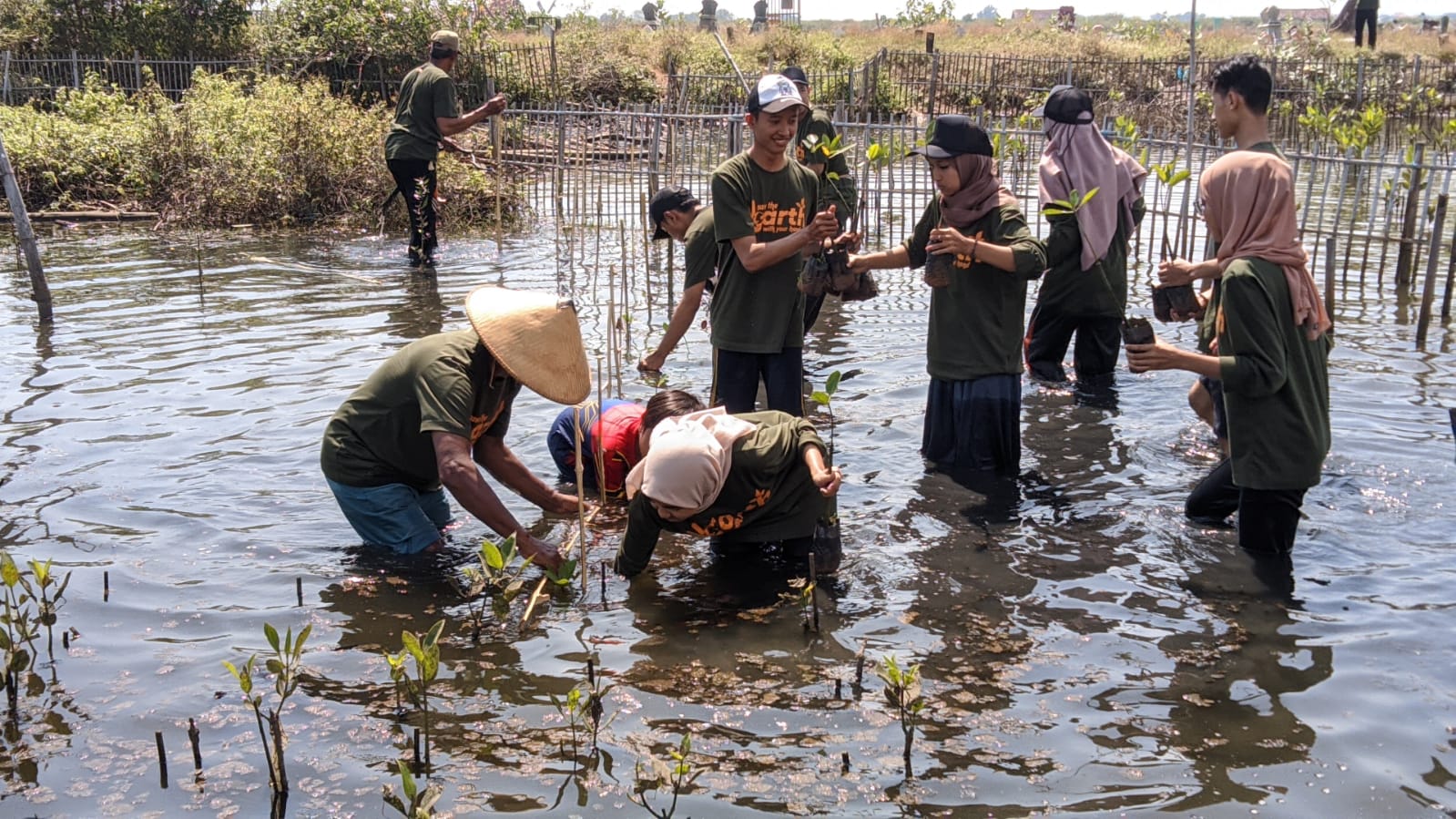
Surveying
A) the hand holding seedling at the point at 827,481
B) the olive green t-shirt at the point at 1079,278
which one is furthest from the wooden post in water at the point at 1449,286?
the hand holding seedling at the point at 827,481

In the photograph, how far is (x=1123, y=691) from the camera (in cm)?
408

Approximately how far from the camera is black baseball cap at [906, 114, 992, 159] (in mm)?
5395

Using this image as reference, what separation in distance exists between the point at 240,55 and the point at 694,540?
70.8ft

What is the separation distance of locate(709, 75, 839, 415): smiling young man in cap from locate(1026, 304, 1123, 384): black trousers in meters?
2.37

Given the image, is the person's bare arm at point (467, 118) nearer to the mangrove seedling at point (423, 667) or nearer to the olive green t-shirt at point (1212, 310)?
the olive green t-shirt at point (1212, 310)

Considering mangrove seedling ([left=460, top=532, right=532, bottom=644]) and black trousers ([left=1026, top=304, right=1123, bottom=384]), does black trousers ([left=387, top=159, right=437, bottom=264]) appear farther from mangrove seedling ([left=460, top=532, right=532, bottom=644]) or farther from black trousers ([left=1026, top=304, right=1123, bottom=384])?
mangrove seedling ([left=460, top=532, right=532, bottom=644])

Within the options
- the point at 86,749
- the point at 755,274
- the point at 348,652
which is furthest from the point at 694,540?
the point at 86,749

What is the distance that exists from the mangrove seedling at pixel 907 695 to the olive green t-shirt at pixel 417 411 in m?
1.83

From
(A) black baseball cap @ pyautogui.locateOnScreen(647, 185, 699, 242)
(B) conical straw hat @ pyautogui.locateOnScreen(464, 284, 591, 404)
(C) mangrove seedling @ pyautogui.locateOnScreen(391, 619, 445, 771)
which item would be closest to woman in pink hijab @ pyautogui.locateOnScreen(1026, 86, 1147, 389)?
(A) black baseball cap @ pyautogui.locateOnScreen(647, 185, 699, 242)

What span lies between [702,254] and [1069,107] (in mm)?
2554

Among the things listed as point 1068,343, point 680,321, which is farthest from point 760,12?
point 680,321

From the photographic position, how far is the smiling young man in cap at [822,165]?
6090 mm

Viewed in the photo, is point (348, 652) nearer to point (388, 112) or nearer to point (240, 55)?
point (388, 112)

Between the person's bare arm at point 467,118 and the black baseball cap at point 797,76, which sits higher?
the black baseball cap at point 797,76
